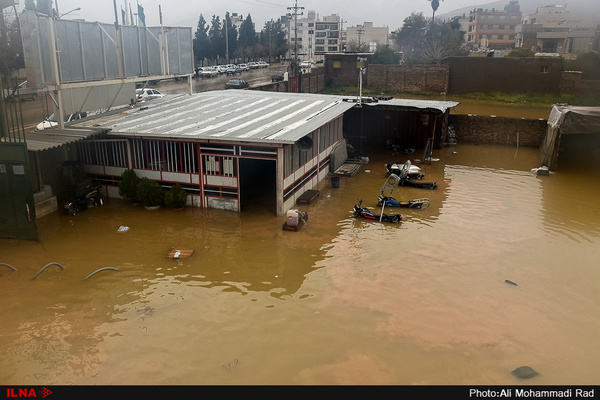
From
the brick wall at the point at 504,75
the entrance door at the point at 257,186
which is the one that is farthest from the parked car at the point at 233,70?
the entrance door at the point at 257,186

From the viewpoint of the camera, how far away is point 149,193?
1544 cm

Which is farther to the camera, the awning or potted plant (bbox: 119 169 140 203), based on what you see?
potted plant (bbox: 119 169 140 203)

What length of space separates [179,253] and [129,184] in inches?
197

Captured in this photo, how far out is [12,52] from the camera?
131 ft

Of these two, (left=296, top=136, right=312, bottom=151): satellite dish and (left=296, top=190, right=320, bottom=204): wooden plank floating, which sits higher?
(left=296, top=136, right=312, bottom=151): satellite dish

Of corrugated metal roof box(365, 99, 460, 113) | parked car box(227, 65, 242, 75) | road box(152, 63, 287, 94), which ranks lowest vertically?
corrugated metal roof box(365, 99, 460, 113)

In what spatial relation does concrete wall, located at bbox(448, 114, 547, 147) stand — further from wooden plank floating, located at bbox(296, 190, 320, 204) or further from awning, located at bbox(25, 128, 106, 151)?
awning, located at bbox(25, 128, 106, 151)

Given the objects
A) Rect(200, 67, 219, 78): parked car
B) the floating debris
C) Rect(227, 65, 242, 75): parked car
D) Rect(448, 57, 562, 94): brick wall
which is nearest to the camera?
the floating debris

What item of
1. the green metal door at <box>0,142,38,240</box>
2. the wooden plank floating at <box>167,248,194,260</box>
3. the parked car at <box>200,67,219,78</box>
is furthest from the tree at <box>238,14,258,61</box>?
the wooden plank floating at <box>167,248,194,260</box>

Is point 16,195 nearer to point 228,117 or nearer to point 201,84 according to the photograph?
point 228,117

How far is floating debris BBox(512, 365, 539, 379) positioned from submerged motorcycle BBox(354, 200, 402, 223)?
705 cm

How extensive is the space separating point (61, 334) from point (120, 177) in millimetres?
8577

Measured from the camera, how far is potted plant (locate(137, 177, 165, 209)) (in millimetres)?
15427
